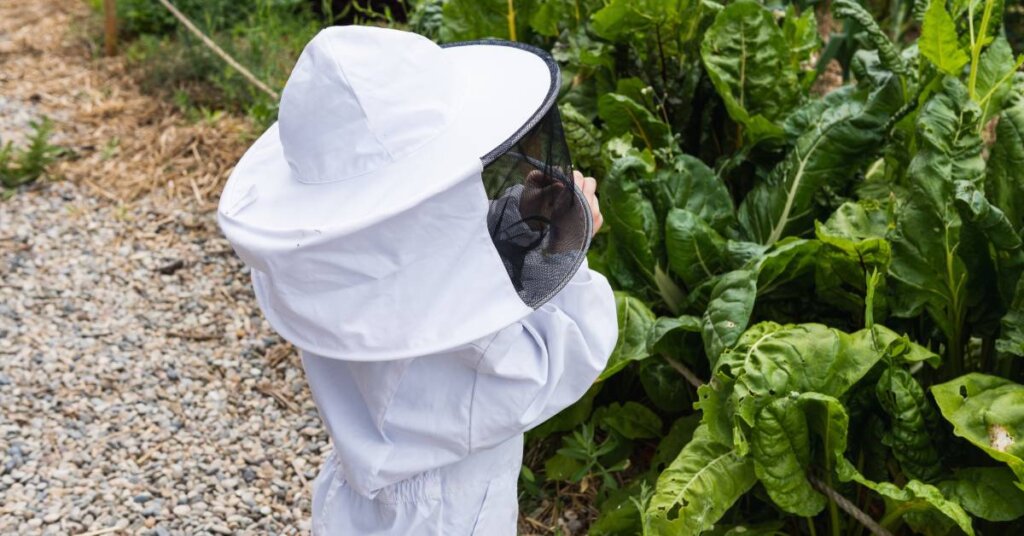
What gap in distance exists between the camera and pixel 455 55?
1649 mm

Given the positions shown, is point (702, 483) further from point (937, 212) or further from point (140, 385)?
point (140, 385)

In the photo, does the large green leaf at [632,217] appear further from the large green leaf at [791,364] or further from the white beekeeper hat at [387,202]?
the white beekeeper hat at [387,202]

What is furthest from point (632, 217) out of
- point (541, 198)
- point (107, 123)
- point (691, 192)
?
point (107, 123)

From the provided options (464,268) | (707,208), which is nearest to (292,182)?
(464,268)

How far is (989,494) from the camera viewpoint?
2121mm

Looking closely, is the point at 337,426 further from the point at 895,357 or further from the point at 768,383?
the point at 895,357

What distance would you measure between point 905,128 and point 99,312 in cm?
248

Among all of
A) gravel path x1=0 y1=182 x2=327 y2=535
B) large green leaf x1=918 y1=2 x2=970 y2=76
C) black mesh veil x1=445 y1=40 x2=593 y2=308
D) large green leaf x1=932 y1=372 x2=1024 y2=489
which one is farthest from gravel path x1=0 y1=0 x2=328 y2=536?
A: large green leaf x1=918 y1=2 x2=970 y2=76

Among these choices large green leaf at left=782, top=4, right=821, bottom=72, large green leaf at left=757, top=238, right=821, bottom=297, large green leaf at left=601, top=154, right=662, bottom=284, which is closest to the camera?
large green leaf at left=757, top=238, right=821, bottom=297

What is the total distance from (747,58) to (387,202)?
1.81m

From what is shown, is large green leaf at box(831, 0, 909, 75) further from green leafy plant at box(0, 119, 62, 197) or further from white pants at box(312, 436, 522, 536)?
green leafy plant at box(0, 119, 62, 197)

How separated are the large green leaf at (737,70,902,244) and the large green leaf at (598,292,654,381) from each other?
0.43 m

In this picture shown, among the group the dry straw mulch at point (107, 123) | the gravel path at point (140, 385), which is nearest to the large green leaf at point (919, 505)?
the gravel path at point (140, 385)

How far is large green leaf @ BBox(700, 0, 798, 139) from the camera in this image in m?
2.90
